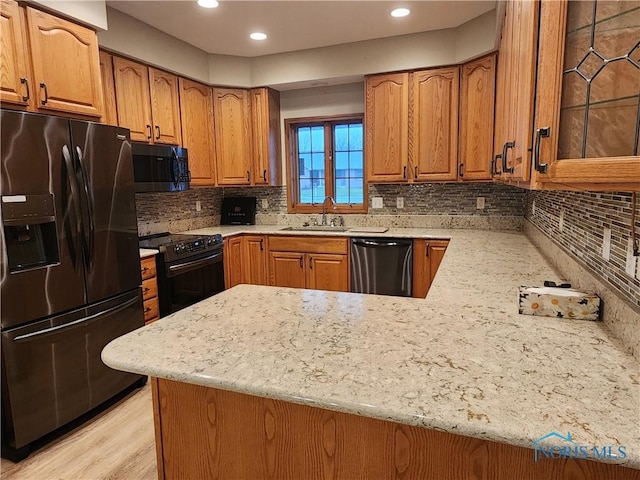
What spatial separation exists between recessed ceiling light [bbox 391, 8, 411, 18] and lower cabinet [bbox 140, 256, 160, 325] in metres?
2.61

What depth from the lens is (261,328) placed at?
1.18 m

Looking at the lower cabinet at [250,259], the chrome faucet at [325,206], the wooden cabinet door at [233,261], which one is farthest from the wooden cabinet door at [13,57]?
the chrome faucet at [325,206]

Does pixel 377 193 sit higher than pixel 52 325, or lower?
higher

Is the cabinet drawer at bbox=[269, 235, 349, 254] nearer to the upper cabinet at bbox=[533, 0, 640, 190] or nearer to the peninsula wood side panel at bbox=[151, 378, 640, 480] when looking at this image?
the peninsula wood side panel at bbox=[151, 378, 640, 480]

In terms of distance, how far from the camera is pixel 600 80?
2.73 ft

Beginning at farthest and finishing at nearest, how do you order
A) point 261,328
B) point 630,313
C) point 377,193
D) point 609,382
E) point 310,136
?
point 310,136 → point 377,193 → point 261,328 → point 630,313 → point 609,382

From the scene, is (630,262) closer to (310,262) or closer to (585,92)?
(585,92)

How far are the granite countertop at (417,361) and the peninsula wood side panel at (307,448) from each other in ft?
0.36

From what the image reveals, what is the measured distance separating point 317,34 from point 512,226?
2509mm

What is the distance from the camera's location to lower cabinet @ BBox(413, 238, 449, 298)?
341cm

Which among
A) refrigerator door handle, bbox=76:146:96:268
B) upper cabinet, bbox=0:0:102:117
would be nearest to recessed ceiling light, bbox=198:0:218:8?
upper cabinet, bbox=0:0:102:117

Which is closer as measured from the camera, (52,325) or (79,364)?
(52,325)

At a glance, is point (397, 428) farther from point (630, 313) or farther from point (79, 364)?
point (79, 364)

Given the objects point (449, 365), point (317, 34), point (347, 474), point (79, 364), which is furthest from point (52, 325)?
point (317, 34)
